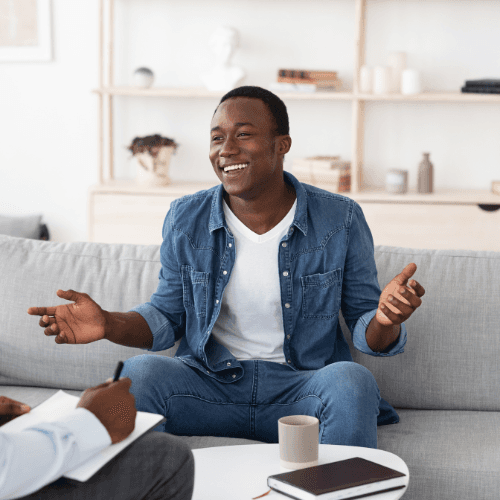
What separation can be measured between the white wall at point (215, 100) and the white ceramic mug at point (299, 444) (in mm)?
2553

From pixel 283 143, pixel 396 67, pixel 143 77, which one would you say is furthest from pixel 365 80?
pixel 283 143

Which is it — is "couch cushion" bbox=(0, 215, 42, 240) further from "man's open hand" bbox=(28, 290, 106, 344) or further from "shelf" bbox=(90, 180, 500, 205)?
"man's open hand" bbox=(28, 290, 106, 344)

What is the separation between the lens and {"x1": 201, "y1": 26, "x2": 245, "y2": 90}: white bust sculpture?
11.0 feet

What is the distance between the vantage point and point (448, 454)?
56.6 inches

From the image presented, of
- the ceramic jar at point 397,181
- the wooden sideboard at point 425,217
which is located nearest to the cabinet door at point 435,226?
the wooden sideboard at point 425,217

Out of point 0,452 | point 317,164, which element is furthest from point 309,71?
point 0,452

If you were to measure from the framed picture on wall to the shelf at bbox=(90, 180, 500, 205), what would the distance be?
0.85 metres

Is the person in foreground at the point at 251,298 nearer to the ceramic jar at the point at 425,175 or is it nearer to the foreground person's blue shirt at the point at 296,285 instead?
the foreground person's blue shirt at the point at 296,285

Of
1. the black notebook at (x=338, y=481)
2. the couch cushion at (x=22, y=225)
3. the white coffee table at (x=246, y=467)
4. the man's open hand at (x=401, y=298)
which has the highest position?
the man's open hand at (x=401, y=298)

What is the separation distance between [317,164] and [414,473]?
207 cm

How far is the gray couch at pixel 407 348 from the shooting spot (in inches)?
59.1

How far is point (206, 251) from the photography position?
5.38ft

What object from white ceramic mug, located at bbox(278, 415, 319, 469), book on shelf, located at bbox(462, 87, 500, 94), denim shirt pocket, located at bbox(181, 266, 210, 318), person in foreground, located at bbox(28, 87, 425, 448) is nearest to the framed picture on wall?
book on shelf, located at bbox(462, 87, 500, 94)

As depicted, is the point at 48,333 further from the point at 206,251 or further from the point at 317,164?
the point at 317,164
